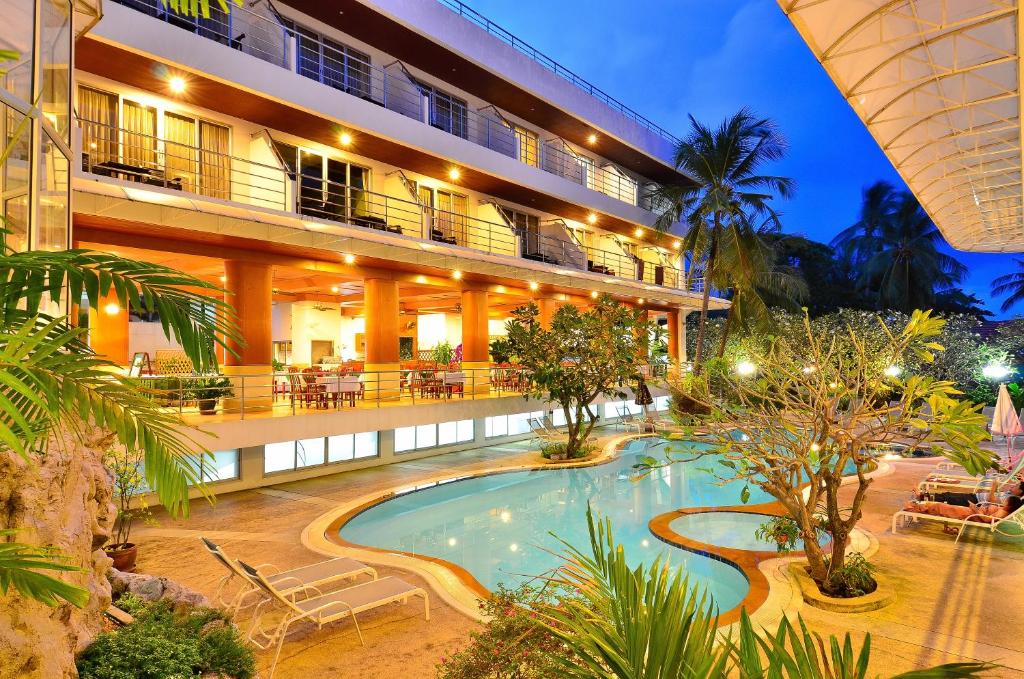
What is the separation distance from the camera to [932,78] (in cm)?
766

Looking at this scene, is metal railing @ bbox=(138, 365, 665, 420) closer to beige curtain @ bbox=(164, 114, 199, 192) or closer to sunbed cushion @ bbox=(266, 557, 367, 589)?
sunbed cushion @ bbox=(266, 557, 367, 589)

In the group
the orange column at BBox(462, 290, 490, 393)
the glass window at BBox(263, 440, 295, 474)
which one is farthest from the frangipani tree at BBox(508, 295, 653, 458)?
the glass window at BBox(263, 440, 295, 474)

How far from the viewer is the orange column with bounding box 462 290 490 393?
61.8ft

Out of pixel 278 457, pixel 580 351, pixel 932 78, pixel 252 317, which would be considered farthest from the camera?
pixel 580 351

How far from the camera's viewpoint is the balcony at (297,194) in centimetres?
1137

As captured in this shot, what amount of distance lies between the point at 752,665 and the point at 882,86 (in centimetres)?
904

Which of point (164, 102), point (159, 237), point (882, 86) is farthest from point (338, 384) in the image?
point (882, 86)

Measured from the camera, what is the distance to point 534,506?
11.1 metres

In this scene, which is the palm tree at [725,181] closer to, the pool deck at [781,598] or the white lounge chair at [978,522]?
the pool deck at [781,598]

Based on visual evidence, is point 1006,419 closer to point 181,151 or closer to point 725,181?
point 725,181

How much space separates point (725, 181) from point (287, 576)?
19.9 meters

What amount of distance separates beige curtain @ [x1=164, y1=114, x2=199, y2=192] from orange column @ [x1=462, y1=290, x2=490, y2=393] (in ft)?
27.3

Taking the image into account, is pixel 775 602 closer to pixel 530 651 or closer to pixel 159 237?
pixel 530 651

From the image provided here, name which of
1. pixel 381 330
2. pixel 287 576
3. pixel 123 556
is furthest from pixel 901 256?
pixel 123 556
